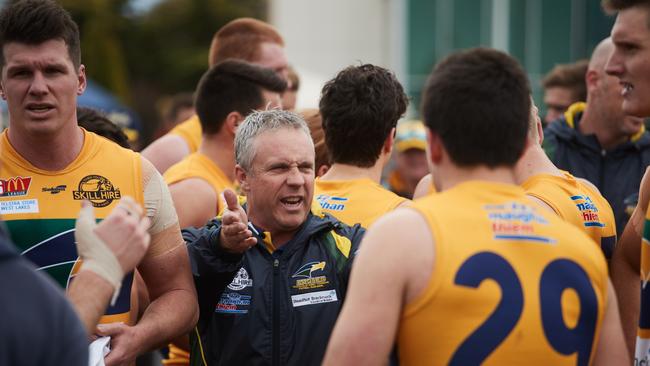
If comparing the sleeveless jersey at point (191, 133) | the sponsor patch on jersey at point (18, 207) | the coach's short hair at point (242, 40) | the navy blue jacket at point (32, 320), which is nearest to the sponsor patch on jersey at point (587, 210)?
the sponsor patch on jersey at point (18, 207)

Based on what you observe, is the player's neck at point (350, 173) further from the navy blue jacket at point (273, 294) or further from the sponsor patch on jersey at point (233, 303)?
the sponsor patch on jersey at point (233, 303)

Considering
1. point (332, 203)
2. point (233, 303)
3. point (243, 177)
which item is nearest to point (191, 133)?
point (332, 203)

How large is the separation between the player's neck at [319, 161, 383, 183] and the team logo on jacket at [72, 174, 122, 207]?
1253mm

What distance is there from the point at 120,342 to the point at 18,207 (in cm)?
70

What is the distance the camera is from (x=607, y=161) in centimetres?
684

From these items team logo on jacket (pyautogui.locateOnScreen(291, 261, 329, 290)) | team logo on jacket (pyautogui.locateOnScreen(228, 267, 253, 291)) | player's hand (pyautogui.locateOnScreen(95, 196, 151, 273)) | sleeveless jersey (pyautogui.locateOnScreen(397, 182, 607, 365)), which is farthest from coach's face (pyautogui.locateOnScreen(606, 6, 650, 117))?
player's hand (pyautogui.locateOnScreen(95, 196, 151, 273))

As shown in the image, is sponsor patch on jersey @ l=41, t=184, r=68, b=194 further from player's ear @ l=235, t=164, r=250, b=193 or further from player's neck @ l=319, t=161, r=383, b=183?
player's neck @ l=319, t=161, r=383, b=183

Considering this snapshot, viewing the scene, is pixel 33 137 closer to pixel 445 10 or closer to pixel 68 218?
pixel 68 218

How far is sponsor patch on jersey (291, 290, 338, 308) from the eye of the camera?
409 centimetres

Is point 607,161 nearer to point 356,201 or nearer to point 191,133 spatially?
point 356,201

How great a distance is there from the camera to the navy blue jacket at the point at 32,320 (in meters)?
2.47

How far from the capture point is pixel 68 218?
4.00m

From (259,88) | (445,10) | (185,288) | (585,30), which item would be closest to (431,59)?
(445,10)

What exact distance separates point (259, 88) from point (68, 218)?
248 centimetres
